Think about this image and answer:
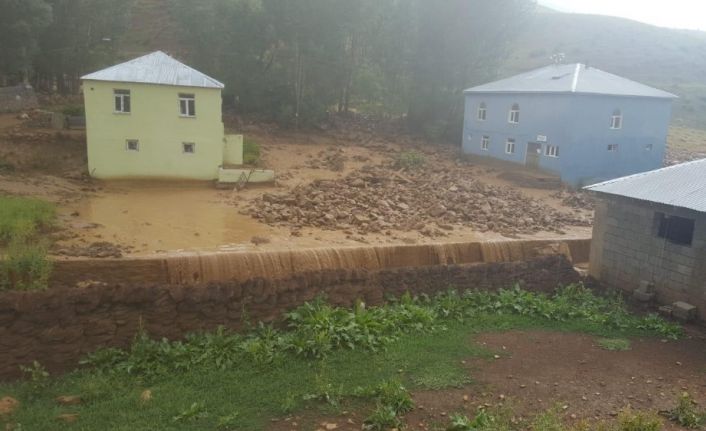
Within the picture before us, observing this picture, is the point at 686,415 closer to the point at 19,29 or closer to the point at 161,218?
the point at 161,218

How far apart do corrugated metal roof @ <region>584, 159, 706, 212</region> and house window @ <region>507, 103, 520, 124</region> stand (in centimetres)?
1438

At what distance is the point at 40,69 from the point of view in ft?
110

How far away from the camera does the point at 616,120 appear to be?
1069 inches

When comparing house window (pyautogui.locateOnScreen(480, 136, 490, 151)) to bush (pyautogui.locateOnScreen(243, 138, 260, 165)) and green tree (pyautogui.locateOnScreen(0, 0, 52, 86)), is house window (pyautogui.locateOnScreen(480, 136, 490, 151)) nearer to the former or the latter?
bush (pyautogui.locateOnScreen(243, 138, 260, 165))

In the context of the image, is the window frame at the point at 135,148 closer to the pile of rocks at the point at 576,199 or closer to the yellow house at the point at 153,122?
the yellow house at the point at 153,122

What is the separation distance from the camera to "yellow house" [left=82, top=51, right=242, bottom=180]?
69.6 feet

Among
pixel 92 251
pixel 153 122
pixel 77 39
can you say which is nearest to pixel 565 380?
pixel 92 251

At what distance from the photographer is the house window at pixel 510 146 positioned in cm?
2941

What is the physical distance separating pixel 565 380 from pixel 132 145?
17445mm

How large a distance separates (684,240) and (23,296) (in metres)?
13.8

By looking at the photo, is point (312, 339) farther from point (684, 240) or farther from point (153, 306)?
point (684, 240)

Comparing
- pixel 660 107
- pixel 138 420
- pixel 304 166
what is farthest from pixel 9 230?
pixel 660 107

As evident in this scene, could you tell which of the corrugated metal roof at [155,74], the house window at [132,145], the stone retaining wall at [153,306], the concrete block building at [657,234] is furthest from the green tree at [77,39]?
the concrete block building at [657,234]

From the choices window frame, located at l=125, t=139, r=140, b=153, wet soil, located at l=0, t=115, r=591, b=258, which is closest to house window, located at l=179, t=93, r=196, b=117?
window frame, located at l=125, t=139, r=140, b=153
